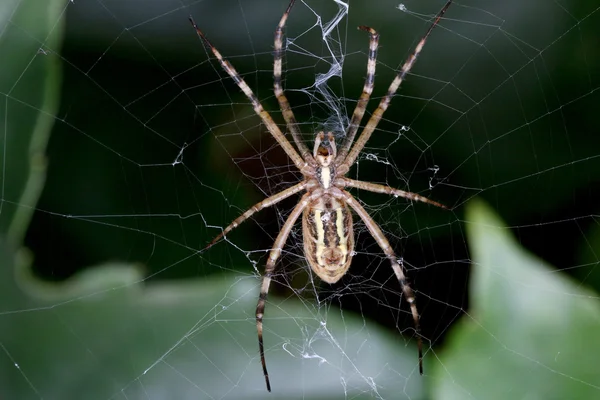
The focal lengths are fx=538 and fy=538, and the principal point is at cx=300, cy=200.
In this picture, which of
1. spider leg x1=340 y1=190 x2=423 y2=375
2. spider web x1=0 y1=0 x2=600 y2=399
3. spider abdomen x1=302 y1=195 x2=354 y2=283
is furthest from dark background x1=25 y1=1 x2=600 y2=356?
spider leg x1=340 y1=190 x2=423 y2=375

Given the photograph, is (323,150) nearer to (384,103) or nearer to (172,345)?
(384,103)

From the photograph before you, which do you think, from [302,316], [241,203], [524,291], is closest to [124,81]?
[241,203]

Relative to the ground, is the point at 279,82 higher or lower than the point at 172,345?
higher

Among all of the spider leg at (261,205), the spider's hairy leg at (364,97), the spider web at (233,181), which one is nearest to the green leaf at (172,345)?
the spider web at (233,181)

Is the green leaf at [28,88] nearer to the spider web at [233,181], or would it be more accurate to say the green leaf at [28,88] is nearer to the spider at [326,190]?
the spider web at [233,181]

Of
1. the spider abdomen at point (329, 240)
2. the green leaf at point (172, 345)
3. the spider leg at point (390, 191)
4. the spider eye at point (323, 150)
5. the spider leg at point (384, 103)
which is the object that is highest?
the spider leg at point (384, 103)

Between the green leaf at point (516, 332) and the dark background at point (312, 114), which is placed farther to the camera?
the dark background at point (312, 114)

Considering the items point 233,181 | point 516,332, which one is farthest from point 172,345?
point 516,332

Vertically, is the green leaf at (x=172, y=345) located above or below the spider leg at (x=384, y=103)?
below

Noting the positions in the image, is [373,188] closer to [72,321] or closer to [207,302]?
[207,302]
